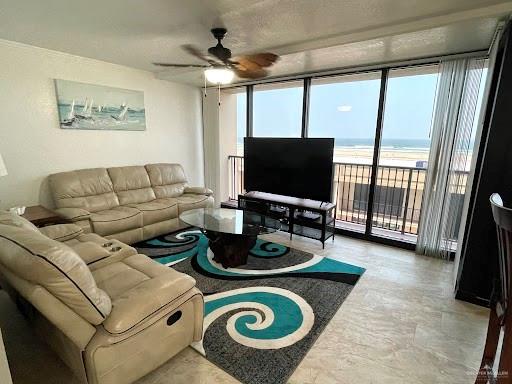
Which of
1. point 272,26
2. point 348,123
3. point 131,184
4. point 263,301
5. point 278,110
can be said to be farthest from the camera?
point 278,110

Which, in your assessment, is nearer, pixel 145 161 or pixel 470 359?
pixel 470 359

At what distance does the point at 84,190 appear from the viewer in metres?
3.47

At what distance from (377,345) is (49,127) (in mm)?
4257

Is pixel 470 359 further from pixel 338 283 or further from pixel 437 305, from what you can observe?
pixel 338 283

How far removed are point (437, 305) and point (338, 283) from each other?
84 centimetres

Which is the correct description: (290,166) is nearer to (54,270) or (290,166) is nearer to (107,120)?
(107,120)

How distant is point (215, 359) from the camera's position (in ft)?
5.54

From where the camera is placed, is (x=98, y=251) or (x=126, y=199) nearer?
(x=98, y=251)

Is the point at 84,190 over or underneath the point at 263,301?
over

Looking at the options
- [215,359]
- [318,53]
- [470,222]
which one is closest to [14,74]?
[318,53]

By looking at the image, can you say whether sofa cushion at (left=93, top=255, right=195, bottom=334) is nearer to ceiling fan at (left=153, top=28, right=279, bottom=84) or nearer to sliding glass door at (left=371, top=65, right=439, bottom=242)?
ceiling fan at (left=153, top=28, right=279, bottom=84)

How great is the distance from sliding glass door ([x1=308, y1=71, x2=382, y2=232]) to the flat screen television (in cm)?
41

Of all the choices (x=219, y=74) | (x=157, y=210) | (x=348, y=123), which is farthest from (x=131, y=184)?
(x=348, y=123)

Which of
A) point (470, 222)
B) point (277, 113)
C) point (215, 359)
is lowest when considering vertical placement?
point (215, 359)
